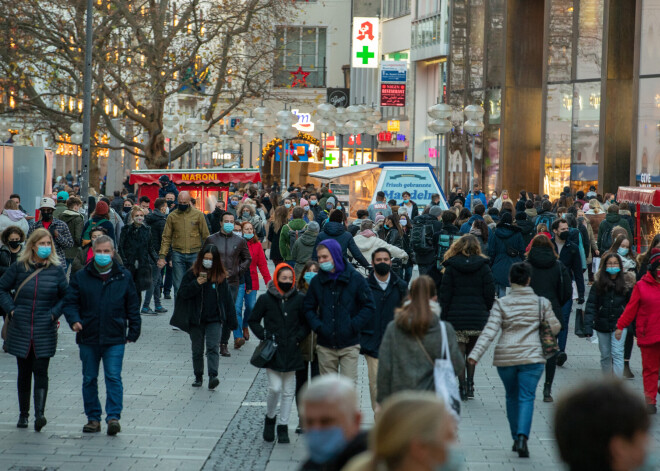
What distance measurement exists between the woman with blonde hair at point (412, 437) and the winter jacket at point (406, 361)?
4.19 m

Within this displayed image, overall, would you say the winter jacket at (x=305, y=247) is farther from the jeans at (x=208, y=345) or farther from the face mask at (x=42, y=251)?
the face mask at (x=42, y=251)

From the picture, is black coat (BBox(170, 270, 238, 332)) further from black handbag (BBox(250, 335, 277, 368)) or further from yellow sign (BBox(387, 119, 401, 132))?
yellow sign (BBox(387, 119, 401, 132))

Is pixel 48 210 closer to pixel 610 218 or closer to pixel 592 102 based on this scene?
pixel 610 218

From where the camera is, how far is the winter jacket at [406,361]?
762 cm

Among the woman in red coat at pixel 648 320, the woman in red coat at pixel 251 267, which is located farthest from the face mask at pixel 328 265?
the woman in red coat at pixel 251 267

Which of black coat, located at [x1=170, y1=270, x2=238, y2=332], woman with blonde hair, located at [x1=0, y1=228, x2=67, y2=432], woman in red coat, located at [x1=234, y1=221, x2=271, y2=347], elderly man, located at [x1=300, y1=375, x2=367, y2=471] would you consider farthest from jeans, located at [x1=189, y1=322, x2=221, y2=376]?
elderly man, located at [x1=300, y1=375, x2=367, y2=471]

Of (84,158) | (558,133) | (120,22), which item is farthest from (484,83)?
(84,158)

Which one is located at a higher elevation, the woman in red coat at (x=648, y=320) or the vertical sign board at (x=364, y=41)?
the vertical sign board at (x=364, y=41)

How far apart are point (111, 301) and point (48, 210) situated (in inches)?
278

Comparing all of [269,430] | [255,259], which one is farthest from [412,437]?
[255,259]

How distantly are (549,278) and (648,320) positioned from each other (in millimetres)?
1352

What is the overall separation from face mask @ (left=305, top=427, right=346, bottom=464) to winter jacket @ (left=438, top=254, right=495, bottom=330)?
7.51 metres

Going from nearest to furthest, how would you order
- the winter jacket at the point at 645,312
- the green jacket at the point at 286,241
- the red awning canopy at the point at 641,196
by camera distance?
A: the winter jacket at the point at 645,312 < the green jacket at the point at 286,241 < the red awning canopy at the point at 641,196

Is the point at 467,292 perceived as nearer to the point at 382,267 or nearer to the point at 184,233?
the point at 382,267
